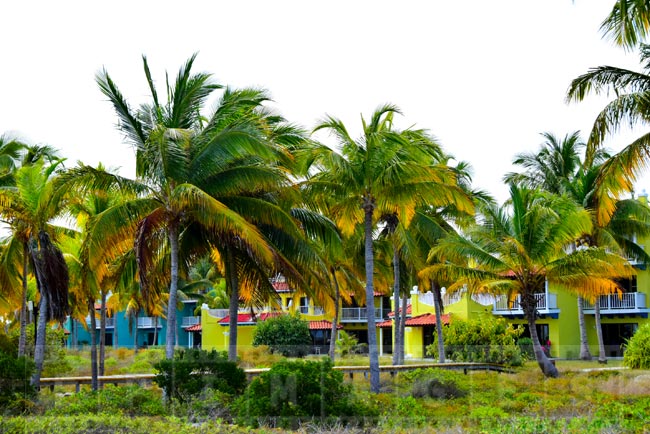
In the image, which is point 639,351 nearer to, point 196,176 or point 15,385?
point 196,176

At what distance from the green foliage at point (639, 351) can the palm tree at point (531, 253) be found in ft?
13.5

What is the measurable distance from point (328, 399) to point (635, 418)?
5.64 m

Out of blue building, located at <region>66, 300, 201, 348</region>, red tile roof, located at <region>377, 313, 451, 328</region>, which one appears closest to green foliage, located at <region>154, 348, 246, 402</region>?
red tile roof, located at <region>377, 313, 451, 328</region>

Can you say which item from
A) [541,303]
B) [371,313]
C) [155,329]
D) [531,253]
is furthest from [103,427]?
[155,329]

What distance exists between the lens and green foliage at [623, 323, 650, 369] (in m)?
31.4

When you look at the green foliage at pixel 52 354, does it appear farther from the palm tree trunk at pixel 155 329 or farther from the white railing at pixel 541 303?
the palm tree trunk at pixel 155 329

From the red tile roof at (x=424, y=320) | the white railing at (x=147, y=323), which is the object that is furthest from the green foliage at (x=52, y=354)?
the white railing at (x=147, y=323)

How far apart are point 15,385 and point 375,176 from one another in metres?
10.4

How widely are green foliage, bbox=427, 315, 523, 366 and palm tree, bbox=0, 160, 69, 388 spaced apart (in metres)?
17.8

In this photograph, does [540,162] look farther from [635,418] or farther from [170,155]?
[635,418]

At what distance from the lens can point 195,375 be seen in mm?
17891

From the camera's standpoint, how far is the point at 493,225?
2906cm

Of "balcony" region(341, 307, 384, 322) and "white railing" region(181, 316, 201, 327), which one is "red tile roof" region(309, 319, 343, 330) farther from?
"white railing" region(181, 316, 201, 327)

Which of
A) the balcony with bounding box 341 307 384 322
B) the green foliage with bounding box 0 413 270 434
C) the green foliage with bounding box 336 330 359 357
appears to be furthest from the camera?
the balcony with bounding box 341 307 384 322
